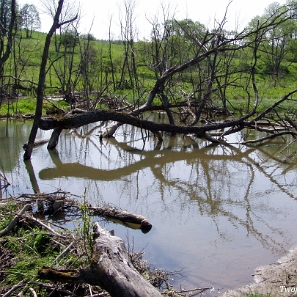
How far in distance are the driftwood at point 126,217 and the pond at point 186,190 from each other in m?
0.10

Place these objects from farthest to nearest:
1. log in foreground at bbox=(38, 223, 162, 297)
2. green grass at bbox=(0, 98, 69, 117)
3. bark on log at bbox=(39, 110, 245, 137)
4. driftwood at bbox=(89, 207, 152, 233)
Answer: green grass at bbox=(0, 98, 69, 117) < bark on log at bbox=(39, 110, 245, 137) < driftwood at bbox=(89, 207, 152, 233) < log in foreground at bbox=(38, 223, 162, 297)

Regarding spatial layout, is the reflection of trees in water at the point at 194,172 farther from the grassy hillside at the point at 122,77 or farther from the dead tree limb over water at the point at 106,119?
the grassy hillside at the point at 122,77

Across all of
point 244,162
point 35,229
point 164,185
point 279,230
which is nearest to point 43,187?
point 164,185

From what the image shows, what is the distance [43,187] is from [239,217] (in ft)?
11.8

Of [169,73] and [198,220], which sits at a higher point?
[169,73]

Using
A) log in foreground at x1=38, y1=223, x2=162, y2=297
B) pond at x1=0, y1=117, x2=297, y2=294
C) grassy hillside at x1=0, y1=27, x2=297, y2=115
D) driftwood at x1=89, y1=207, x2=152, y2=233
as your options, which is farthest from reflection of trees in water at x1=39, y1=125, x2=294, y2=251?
log in foreground at x1=38, y1=223, x2=162, y2=297

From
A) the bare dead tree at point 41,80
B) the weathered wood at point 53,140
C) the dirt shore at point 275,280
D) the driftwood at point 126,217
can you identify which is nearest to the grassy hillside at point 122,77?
the bare dead tree at point 41,80

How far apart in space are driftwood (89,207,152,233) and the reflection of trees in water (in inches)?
Answer: 38.1

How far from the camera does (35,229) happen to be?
461cm

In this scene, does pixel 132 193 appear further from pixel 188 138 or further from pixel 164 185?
pixel 188 138

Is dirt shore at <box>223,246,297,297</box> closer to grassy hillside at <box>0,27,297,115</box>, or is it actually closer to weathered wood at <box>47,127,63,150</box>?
grassy hillside at <box>0,27,297,115</box>

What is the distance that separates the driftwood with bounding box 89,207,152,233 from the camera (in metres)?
5.50

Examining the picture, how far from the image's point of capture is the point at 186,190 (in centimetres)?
761

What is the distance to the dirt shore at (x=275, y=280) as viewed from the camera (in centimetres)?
390
